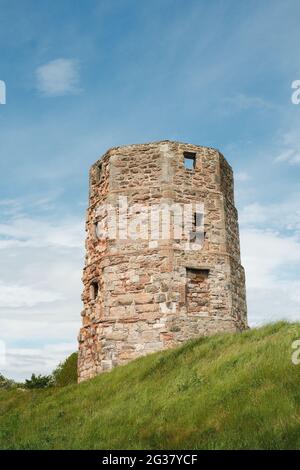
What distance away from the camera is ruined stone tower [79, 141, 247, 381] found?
17.7 m

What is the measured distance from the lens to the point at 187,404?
1037cm

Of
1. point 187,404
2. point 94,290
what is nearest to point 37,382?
point 94,290

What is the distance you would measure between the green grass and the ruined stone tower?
6.22 feet

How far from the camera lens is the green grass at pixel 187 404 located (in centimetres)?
864

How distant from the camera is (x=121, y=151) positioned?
785 inches

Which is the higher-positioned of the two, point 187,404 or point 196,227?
point 196,227

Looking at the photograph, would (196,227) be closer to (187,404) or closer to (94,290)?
(94,290)

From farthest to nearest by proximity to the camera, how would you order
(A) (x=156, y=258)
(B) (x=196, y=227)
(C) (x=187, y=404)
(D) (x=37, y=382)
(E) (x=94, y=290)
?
1. (D) (x=37, y=382)
2. (E) (x=94, y=290)
3. (B) (x=196, y=227)
4. (A) (x=156, y=258)
5. (C) (x=187, y=404)

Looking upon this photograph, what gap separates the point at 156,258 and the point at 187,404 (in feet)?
27.2

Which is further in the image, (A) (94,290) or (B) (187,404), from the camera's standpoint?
(A) (94,290)

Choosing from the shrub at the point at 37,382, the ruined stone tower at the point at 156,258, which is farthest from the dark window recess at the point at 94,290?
the shrub at the point at 37,382

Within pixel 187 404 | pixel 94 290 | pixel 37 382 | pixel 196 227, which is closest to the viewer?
pixel 187 404

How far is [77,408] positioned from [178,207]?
27.5 ft

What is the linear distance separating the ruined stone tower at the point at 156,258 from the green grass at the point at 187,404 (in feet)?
6.22
